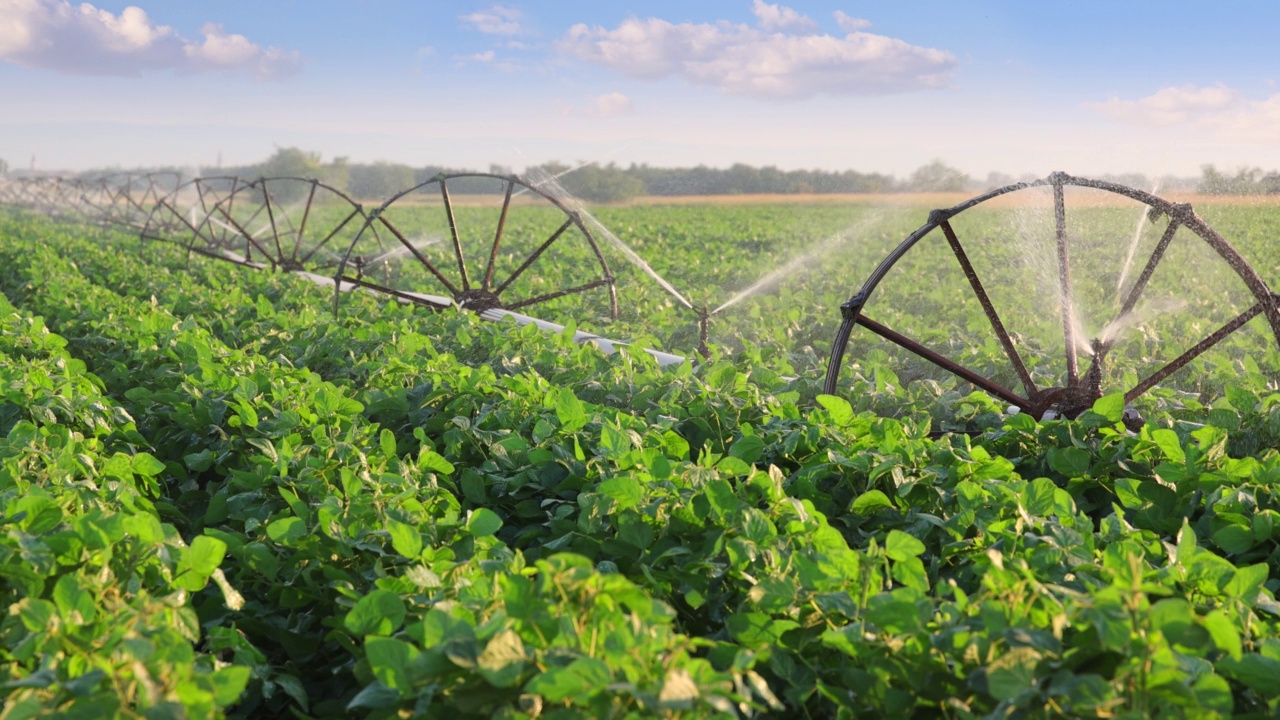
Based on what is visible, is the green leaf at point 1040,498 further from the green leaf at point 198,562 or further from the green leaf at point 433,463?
the green leaf at point 198,562

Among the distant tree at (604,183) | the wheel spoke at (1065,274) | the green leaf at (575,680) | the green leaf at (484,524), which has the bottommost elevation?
the green leaf at (484,524)

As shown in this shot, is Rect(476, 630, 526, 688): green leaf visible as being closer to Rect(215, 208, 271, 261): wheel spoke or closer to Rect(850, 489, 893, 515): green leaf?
Rect(850, 489, 893, 515): green leaf

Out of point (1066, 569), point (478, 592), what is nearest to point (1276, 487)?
point (1066, 569)

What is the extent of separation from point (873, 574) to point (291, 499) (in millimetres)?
1596

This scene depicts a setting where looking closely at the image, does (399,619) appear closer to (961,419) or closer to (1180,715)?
(1180,715)

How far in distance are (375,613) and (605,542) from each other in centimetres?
68

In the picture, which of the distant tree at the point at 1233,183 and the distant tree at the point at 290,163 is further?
the distant tree at the point at 290,163

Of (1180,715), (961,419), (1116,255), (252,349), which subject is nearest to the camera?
(1180,715)

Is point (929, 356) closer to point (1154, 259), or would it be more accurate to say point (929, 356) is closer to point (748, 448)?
point (1154, 259)

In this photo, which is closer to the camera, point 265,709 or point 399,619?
point 399,619

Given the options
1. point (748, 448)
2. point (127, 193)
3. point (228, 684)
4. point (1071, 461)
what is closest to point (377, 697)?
point (228, 684)

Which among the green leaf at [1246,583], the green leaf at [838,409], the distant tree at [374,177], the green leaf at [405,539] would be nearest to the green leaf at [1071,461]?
the green leaf at [838,409]

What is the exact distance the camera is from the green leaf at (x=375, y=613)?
1.91 m

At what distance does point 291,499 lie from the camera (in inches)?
107
